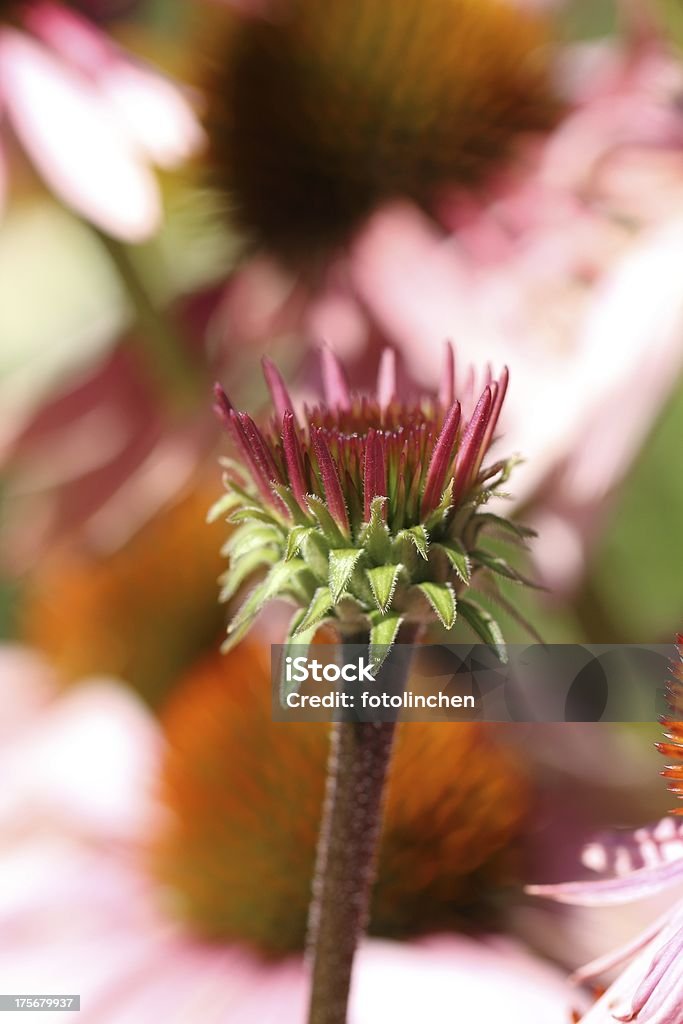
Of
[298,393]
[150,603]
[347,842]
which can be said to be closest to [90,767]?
[150,603]

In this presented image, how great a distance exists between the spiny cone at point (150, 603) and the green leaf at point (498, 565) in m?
0.28

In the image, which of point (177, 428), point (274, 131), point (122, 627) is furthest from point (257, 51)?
point (122, 627)

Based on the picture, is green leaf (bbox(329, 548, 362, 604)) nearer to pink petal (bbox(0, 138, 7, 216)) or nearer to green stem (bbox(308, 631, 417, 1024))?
green stem (bbox(308, 631, 417, 1024))

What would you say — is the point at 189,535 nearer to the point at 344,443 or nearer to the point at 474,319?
the point at 474,319

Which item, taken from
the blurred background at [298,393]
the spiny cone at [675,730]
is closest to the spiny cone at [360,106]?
the blurred background at [298,393]

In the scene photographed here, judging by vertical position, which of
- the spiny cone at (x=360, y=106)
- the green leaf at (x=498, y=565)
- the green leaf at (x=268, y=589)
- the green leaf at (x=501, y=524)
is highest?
the spiny cone at (x=360, y=106)

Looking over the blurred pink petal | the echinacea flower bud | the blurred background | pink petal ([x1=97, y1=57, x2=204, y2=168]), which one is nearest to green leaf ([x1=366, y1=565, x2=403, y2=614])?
the echinacea flower bud

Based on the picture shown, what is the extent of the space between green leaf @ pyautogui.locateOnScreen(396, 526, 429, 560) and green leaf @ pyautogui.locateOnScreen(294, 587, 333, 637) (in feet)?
0.05

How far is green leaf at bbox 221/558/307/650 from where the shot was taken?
0.67 ft

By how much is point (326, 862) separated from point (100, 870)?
0.82ft

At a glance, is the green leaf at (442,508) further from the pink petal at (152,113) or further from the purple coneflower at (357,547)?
the pink petal at (152,113)

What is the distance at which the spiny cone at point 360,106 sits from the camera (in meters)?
0.45

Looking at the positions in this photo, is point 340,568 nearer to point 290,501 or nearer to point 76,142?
point 290,501

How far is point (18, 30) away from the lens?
449 millimetres
